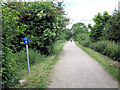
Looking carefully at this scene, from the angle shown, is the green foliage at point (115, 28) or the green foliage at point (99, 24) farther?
the green foliage at point (99, 24)

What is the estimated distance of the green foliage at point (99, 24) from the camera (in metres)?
18.4

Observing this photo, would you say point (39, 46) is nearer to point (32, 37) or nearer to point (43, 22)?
point (32, 37)

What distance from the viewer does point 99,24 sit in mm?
18500

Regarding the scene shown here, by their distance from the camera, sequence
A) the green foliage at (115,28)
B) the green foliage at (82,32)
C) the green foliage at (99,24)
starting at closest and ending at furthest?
1. the green foliage at (115,28)
2. the green foliage at (99,24)
3. the green foliage at (82,32)

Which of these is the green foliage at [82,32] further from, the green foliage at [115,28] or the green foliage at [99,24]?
the green foliage at [115,28]

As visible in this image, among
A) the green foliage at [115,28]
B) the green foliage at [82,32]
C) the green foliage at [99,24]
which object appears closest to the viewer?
the green foliage at [115,28]

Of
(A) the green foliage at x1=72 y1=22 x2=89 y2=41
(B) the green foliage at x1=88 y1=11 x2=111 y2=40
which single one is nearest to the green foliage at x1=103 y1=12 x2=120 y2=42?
(B) the green foliage at x1=88 y1=11 x2=111 y2=40

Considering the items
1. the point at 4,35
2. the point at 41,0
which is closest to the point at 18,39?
the point at 41,0

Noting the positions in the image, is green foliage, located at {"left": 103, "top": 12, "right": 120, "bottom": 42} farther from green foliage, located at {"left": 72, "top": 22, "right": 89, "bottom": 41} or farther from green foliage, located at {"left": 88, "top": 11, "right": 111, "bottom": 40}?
green foliage, located at {"left": 72, "top": 22, "right": 89, "bottom": 41}

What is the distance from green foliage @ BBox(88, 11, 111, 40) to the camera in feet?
60.4

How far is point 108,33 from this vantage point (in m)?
14.0

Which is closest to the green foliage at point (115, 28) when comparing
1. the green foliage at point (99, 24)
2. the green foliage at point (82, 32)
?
the green foliage at point (99, 24)

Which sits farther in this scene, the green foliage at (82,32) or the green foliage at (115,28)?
the green foliage at (82,32)

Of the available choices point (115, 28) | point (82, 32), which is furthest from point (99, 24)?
point (82, 32)
